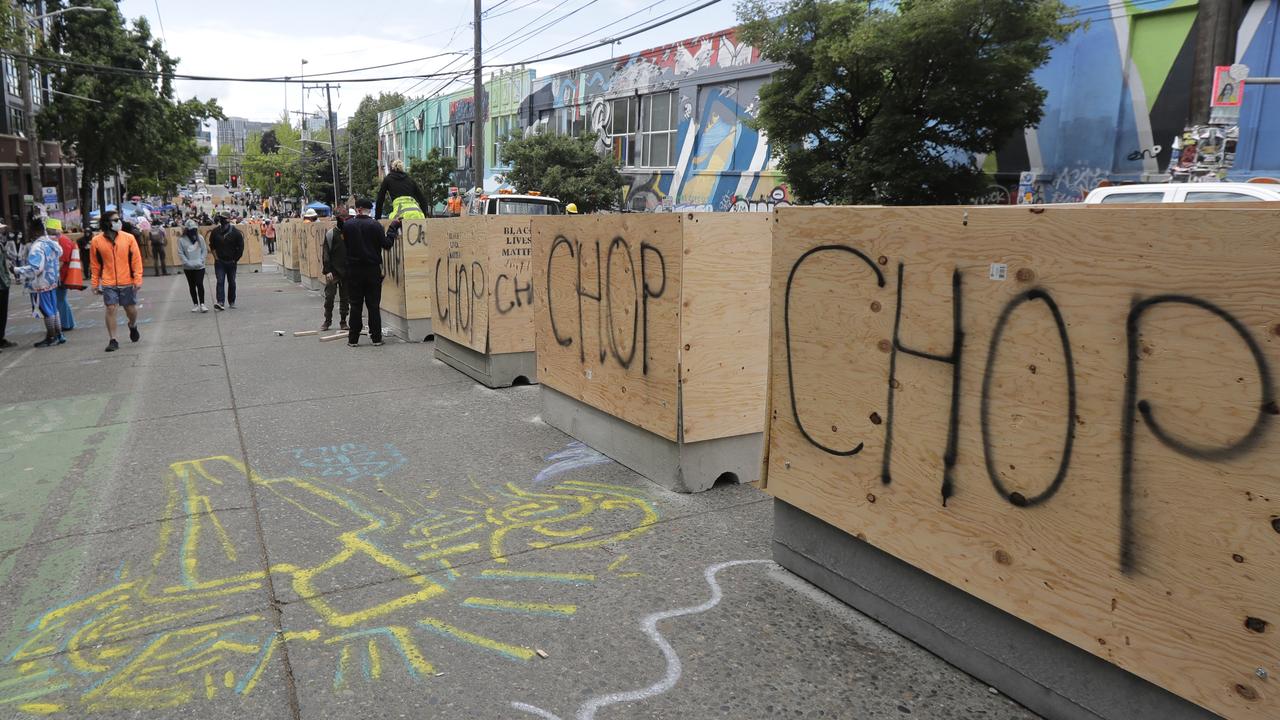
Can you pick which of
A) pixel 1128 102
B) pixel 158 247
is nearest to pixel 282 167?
pixel 158 247

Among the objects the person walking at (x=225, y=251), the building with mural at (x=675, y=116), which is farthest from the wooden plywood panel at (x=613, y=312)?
the building with mural at (x=675, y=116)

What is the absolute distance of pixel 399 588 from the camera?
12.2 ft

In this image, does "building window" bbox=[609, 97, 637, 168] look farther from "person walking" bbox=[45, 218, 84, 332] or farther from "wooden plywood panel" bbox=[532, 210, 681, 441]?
"wooden plywood panel" bbox=[532, 210, 681, 441]

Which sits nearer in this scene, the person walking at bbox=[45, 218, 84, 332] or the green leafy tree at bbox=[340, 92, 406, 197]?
the person walking at bbox=[45, 218, 84, 332]

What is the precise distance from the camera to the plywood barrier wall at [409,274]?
10188 mm

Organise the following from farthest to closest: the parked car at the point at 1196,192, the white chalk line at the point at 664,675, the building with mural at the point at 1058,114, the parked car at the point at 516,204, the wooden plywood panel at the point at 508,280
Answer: the parked car at the point at 516,204 < the building with mural at the point at 1058,114 < the wooden plywood panel at the point at 508,280 < the parked car at the point at 1196,192 < the white chalk line at the point at 664,675

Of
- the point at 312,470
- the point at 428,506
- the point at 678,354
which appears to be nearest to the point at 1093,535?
the point at 678,354

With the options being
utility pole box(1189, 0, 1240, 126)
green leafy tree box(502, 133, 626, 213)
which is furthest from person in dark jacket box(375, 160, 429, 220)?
green leafy tree box(502, 133, 626, 213)

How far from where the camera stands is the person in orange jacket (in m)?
10.6

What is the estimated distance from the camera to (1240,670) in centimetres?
215

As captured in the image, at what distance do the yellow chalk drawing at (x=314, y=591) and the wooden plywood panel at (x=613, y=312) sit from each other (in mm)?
694

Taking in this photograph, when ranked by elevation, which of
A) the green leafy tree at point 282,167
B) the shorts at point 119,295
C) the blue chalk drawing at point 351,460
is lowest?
the blue chalk drawing at point 351,460

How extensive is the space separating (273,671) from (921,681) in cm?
240

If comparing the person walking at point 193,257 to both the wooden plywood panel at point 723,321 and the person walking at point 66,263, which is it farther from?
the wooden plywood panel at point 723,321
